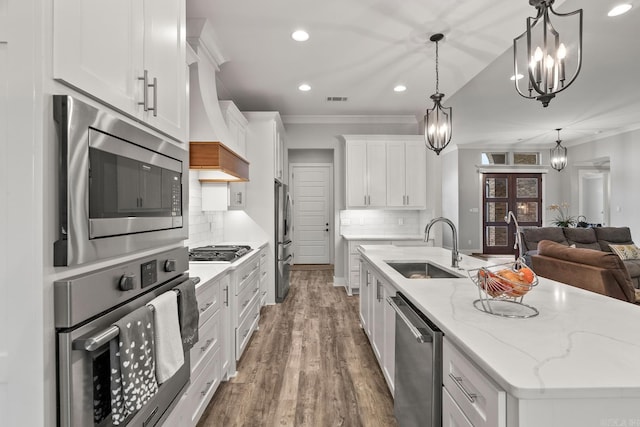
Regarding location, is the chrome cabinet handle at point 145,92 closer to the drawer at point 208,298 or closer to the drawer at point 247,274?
the drawer at point 208,298

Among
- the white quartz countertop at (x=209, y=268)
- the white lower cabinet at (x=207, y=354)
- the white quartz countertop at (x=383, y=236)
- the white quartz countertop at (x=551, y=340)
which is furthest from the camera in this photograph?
the white quartz countertop at (x=383, y=236)

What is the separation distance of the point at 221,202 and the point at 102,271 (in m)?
2.41

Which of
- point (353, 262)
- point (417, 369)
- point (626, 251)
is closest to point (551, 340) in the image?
point (417, 369)

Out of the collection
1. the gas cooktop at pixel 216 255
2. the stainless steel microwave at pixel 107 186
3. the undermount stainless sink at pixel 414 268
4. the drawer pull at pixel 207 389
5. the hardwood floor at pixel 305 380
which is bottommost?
the hardwood floor at pixel 305 380

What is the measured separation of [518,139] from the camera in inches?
314

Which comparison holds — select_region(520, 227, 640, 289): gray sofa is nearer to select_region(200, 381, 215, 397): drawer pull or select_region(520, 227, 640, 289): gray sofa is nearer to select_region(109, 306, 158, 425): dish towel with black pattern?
select_region(200, 381, 215, 397): drawer pull

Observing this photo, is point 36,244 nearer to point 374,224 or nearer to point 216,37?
point 216,37

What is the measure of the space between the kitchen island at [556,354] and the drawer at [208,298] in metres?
1.13

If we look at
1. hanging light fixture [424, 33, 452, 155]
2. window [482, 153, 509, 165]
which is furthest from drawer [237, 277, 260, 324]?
window [482, 153, 509, 165]

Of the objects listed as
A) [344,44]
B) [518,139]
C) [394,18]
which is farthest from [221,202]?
[518,139]

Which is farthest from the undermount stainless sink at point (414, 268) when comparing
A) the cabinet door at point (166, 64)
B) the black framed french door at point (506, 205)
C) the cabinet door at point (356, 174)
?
the black framed french door at point (506, 205)

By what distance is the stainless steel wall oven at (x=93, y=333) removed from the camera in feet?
2.52

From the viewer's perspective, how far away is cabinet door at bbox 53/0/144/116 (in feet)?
2.48

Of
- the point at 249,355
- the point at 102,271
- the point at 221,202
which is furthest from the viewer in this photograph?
the point at 221,202
